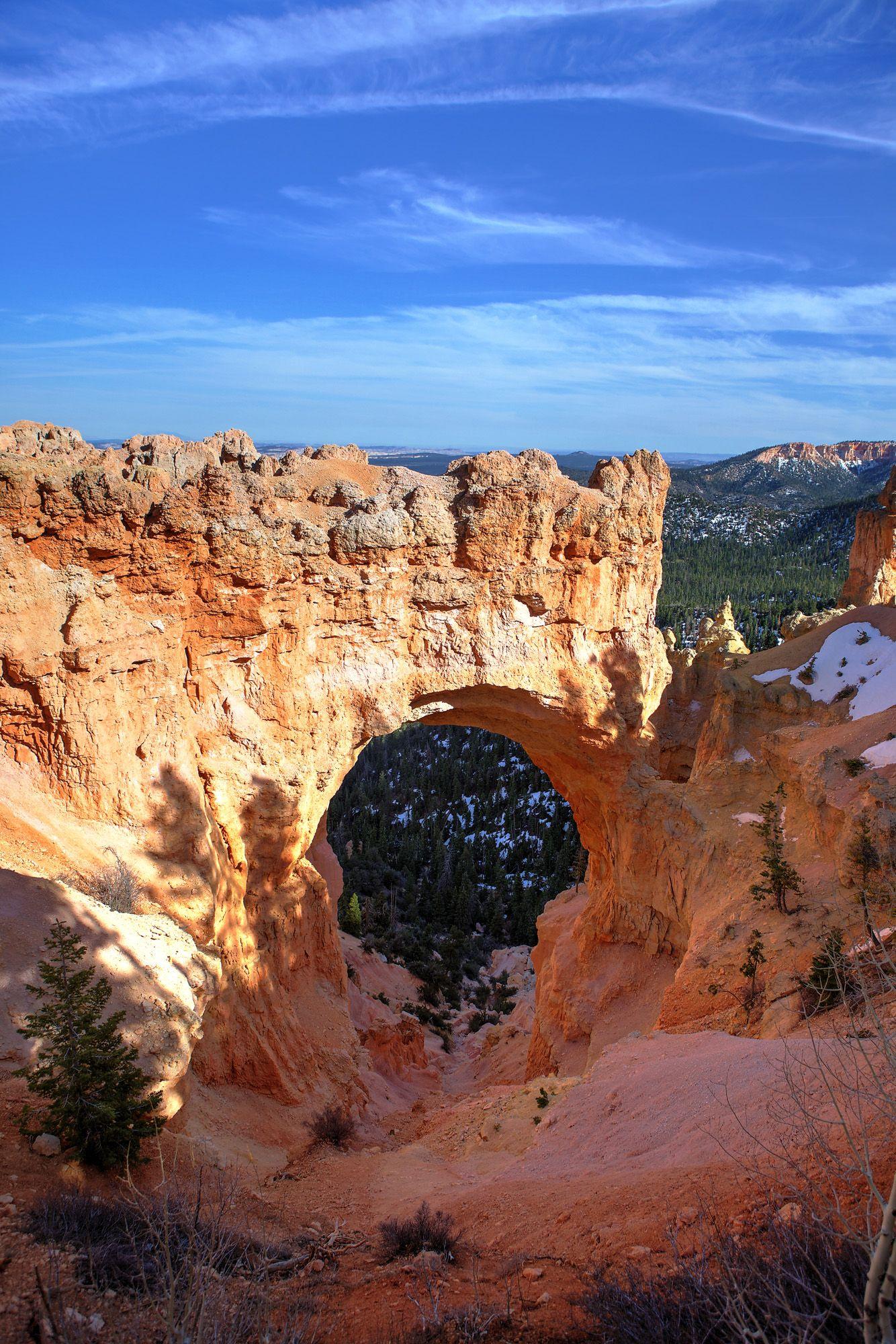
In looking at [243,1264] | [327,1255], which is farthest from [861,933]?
[243,1264]

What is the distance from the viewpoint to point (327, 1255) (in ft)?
24.9

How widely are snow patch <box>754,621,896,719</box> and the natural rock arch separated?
23.5ft

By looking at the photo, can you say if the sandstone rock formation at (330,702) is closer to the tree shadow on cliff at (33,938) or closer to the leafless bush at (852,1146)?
the tree shadow on cliff at (33,938)

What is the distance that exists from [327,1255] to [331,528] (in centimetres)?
1069

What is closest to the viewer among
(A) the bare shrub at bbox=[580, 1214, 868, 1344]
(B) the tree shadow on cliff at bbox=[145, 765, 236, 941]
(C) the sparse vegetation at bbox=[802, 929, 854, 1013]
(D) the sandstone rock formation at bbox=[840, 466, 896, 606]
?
(A) the bare shrub at bbox=[580, 1214, 868, 1344]

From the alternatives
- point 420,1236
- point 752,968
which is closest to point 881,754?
point 752,968

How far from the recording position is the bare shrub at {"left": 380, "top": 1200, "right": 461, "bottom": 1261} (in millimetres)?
7586

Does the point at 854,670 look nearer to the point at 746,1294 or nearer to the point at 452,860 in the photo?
the point at 746,1294

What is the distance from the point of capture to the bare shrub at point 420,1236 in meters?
7.59

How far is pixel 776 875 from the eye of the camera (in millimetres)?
13258

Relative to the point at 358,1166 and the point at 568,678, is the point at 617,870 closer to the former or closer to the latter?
the point at 568,678

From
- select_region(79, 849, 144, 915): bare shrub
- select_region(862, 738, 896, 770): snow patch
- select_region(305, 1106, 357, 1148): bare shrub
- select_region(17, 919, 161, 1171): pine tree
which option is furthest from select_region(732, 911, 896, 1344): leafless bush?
select_region(305, 1106, 357, 1148): bare shrub

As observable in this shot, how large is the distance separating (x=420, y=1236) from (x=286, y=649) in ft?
30.8

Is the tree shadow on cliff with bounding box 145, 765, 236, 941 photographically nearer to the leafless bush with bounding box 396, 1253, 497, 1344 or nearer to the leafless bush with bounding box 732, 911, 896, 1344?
the leafless bush with bounding box 396, 1253, 497, 1344
